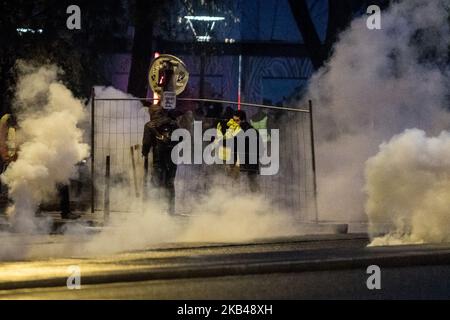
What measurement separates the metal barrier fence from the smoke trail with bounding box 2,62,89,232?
1.33 metres

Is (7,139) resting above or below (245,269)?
above

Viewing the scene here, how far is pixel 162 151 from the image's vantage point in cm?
1249

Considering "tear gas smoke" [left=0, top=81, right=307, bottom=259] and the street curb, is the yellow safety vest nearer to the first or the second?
"tear gas smoke" [left=0, top=81, right=307, bottom=259]

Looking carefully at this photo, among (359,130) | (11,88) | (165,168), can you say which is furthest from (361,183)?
(11,88)

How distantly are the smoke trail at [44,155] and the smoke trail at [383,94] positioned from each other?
14.8 ft

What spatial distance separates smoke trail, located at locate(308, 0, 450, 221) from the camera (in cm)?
1380

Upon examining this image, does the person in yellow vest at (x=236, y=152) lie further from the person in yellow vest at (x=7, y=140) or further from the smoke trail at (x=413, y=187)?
the smoke trail at (x=413, y=187)

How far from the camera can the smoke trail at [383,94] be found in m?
13.8

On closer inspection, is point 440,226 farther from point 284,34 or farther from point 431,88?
point 284,34

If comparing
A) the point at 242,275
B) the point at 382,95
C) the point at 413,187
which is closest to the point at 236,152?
the point at 382,95

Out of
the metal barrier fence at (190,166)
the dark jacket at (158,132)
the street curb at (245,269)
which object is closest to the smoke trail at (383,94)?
the metal barrier fence at (190,166)

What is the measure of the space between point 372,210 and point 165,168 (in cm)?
377

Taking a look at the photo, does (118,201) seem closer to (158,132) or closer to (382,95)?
(158,132)

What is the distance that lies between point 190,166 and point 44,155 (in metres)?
3.54
